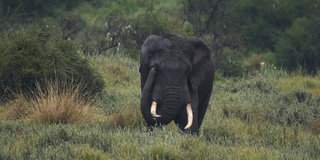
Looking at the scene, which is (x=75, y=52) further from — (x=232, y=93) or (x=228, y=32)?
(x=228, y=32)

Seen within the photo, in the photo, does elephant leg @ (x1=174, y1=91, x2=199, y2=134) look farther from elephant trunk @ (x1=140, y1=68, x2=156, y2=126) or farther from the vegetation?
elephant trunk @ (x1=140, y1=68, x2=156, y2=126)

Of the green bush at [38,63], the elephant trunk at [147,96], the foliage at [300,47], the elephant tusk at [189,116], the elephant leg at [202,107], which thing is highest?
the elephant trunk at [147,96]

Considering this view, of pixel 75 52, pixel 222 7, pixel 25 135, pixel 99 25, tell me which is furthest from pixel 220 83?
pixel 99 25

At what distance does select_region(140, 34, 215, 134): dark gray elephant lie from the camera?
10.7 meters

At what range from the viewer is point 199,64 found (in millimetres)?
11281

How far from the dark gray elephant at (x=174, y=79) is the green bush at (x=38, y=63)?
11.2ft

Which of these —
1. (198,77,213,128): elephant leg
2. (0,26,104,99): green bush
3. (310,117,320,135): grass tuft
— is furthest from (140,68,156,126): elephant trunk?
(0,26,104,99): green bush

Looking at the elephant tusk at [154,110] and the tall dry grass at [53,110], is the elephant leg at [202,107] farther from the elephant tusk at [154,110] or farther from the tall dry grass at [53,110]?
the tall dry grass at [53,110]

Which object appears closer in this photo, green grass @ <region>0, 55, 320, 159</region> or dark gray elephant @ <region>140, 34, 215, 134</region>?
green grass @ <region>0, 55, 320, 159</region>

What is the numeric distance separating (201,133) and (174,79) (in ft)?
3.39

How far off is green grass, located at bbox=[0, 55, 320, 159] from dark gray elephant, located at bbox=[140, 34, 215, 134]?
26cm

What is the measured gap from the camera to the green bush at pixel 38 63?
47.9 feet

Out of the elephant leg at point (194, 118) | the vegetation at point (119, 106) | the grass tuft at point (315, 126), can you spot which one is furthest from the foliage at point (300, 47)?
the elephant leg at point (194, 118)

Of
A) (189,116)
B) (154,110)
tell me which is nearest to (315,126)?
(189,116)
